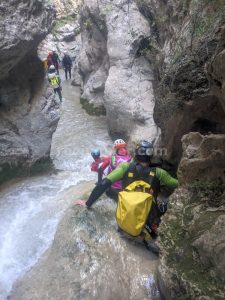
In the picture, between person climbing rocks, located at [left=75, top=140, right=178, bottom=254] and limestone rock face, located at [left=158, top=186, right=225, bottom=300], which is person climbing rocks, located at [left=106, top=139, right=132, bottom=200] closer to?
person climbing rocks, located at [left=75, top=140, right=178, bottom=254]

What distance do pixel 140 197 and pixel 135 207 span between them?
0.18m

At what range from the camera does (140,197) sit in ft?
19.4

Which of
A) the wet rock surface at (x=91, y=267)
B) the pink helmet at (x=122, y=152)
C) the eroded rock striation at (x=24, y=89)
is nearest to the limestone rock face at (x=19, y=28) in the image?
the eroded rock striation at (x=24, y=89)

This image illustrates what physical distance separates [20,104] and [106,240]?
5290mm

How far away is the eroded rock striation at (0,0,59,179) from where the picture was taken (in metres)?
8.40

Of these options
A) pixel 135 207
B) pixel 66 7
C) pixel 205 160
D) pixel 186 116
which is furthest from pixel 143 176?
pixel 66 7

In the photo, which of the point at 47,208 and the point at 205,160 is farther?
the point at 47,208

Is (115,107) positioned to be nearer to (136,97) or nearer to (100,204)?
(136,97)

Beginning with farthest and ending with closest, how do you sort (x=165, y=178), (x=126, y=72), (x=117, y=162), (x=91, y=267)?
(x=126, y=72) → (x=117, y=162) → (x=165, y=178) → (x=91, y=267)

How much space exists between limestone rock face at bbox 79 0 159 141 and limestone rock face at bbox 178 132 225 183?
19.2ft

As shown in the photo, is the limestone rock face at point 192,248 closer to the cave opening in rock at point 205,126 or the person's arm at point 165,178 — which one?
the person's arm at point 165,178

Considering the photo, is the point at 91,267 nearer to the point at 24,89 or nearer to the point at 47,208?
the point at 47,208

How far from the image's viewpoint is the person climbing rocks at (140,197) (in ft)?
19.4

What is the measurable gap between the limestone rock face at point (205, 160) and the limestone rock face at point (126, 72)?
5840 millimetres
